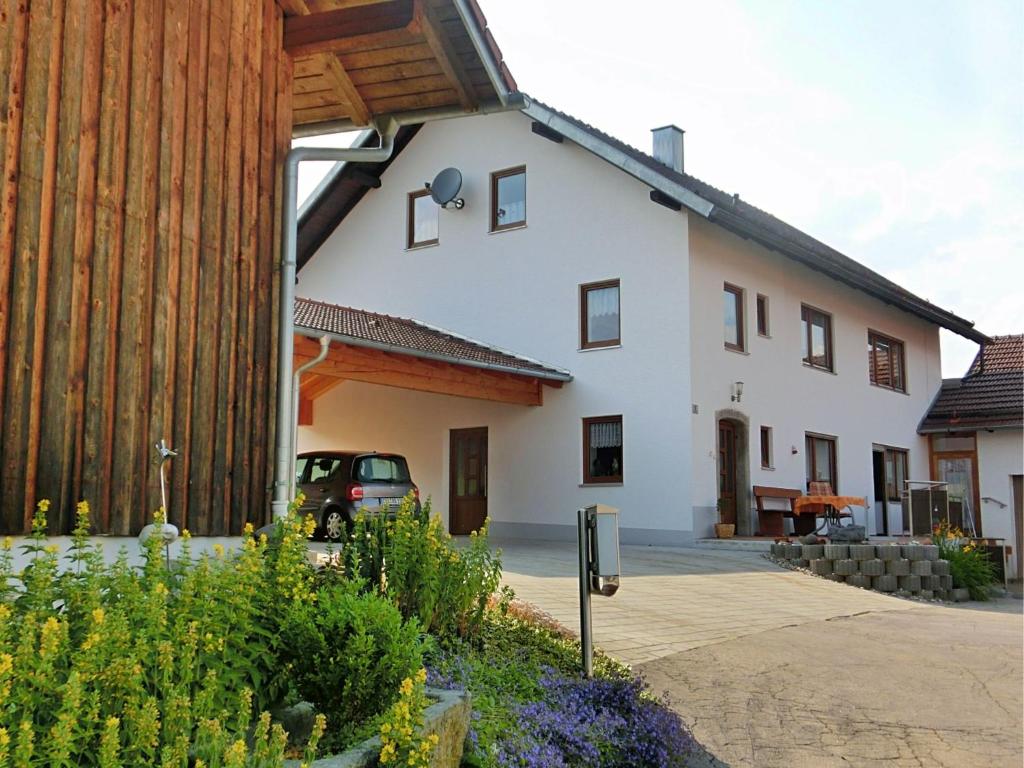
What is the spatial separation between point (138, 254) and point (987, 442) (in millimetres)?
23842

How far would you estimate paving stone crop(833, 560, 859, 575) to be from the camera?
48.3 ft

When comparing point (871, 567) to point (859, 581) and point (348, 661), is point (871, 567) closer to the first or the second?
point (859, 581)

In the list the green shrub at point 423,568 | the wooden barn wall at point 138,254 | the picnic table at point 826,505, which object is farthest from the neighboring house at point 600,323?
the green shrub at point 423,568

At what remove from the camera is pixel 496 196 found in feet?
68.1

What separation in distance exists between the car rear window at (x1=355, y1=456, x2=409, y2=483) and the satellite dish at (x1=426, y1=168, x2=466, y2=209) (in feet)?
20.1

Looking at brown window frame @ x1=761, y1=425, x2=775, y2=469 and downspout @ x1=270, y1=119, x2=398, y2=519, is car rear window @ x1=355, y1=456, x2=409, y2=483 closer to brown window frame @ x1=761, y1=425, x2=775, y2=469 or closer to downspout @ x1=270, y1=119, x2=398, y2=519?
brown window frame @ x1=761, y1=425, x2=775, y2=469

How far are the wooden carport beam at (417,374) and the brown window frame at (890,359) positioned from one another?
9422 mm

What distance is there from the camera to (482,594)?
234 inches

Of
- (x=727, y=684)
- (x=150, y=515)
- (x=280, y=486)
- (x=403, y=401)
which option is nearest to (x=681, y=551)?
(x=403, y=401)

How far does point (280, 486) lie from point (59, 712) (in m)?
3.98

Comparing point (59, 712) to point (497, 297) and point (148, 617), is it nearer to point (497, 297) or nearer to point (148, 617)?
point (148, 617)

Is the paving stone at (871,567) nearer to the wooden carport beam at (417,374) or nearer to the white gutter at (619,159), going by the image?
the white gutter at (619,159)

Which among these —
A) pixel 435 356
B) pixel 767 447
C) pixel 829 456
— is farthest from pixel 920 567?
pixel 435 356

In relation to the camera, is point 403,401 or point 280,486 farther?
point 403,401
